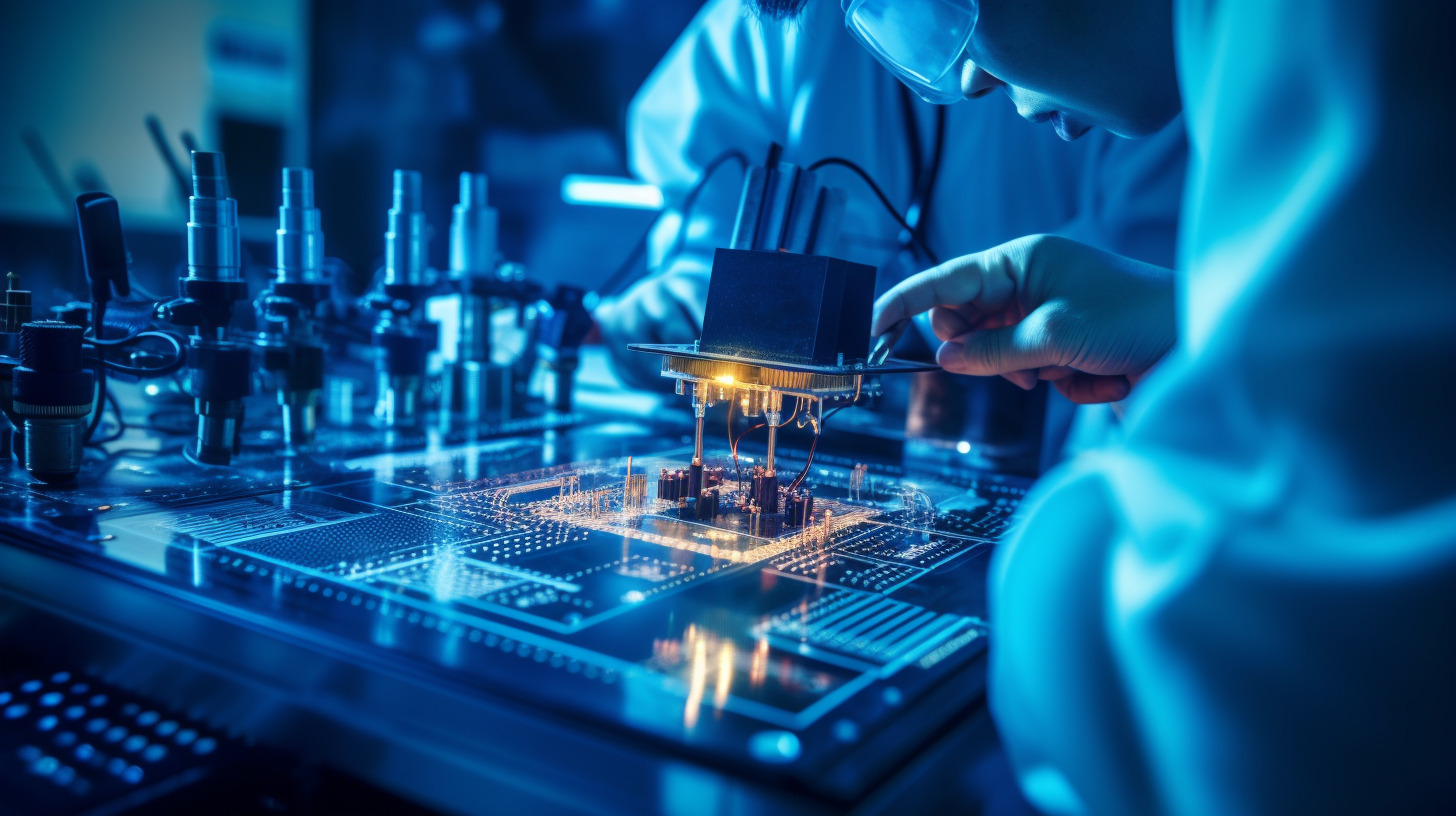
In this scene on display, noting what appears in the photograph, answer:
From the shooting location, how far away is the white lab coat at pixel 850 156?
193cm

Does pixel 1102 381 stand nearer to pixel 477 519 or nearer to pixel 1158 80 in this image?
pixel 1158 80

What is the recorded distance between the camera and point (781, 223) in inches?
51.1

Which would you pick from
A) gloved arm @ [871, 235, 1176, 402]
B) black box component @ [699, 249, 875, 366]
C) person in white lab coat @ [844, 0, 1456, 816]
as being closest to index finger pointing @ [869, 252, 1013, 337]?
gloved arm @ [871, 235, 1176, 402]

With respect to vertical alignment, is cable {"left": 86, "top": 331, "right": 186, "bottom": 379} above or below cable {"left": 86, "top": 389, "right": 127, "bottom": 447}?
above

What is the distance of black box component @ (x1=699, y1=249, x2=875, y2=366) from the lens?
37.6 inches

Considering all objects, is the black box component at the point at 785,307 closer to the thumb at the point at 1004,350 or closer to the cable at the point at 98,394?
the thumb at the point at 1004,350

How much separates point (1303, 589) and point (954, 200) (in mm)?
1797

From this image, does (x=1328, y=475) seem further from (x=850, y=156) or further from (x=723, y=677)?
(x=850, y=156)

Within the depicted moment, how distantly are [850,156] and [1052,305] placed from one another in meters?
1.19

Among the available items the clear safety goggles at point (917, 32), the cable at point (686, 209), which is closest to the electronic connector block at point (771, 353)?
the clear safety goggles at point (917, 32)

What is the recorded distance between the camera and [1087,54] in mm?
901

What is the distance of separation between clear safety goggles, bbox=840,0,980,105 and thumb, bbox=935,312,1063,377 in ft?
0.95

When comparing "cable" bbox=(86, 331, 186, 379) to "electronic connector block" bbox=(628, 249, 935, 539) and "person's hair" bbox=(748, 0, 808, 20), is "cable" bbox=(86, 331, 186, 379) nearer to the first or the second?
"electronic connector block" bbox=(628, 249, 935, 539)

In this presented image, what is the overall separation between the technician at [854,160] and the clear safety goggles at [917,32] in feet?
2.50
